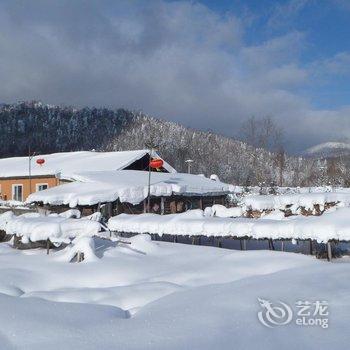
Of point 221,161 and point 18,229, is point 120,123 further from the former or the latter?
point 18,229

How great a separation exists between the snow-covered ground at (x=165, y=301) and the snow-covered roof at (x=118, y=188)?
27.1 feet

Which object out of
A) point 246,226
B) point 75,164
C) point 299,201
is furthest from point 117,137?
point 246,226

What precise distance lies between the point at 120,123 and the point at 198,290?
426 feet

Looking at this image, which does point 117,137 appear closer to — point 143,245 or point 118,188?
point 118,188

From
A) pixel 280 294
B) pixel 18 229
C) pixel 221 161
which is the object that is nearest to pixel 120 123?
pixel 221 161

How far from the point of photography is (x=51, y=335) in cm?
645

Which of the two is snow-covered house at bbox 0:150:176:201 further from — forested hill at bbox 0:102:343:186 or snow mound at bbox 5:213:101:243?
forested hill at bbox 0:102:343:186

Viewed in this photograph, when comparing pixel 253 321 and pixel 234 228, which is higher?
pixel 234 228

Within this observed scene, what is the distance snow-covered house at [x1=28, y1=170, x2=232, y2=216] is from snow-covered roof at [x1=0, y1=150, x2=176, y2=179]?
1.64m

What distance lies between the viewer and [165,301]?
27.3 feet

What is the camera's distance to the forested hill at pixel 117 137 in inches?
4094

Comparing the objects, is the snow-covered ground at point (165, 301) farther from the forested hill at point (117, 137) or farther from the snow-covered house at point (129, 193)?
the forested hill at point (117, 137)

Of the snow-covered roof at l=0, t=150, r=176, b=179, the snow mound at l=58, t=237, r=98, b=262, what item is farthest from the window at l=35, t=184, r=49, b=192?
the snow mound at l=58, t=237, r=98, b=262

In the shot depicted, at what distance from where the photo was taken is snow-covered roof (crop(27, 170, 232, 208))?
21.6 meters
